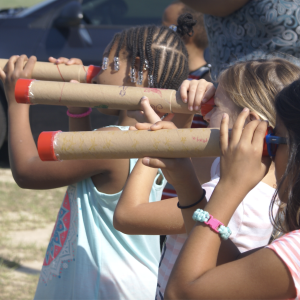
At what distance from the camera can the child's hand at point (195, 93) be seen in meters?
1.50

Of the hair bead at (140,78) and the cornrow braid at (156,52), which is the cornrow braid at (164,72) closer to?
the cornrow braid at (156,52)

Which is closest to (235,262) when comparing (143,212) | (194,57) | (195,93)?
(143,212)

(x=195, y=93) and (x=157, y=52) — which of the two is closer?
(x=195, y=93)

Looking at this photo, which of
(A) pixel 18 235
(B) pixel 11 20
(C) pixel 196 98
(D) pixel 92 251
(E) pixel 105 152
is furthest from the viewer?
(B) pixel 11 20

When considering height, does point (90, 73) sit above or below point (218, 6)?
below

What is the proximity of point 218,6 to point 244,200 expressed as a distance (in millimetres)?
1054

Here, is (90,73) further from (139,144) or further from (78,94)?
(139,144)

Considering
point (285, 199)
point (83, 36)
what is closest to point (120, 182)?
point (285, 199)

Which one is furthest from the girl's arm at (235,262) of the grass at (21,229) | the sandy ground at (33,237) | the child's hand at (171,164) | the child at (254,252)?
→ the sandy ground at (33,237)

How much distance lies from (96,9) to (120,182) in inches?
163

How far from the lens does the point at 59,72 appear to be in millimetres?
1766

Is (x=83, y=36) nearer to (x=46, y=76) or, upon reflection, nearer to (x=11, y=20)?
(x=11, y=20)

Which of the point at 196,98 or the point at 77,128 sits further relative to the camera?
the point at 77,128

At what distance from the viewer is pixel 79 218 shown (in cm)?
177
